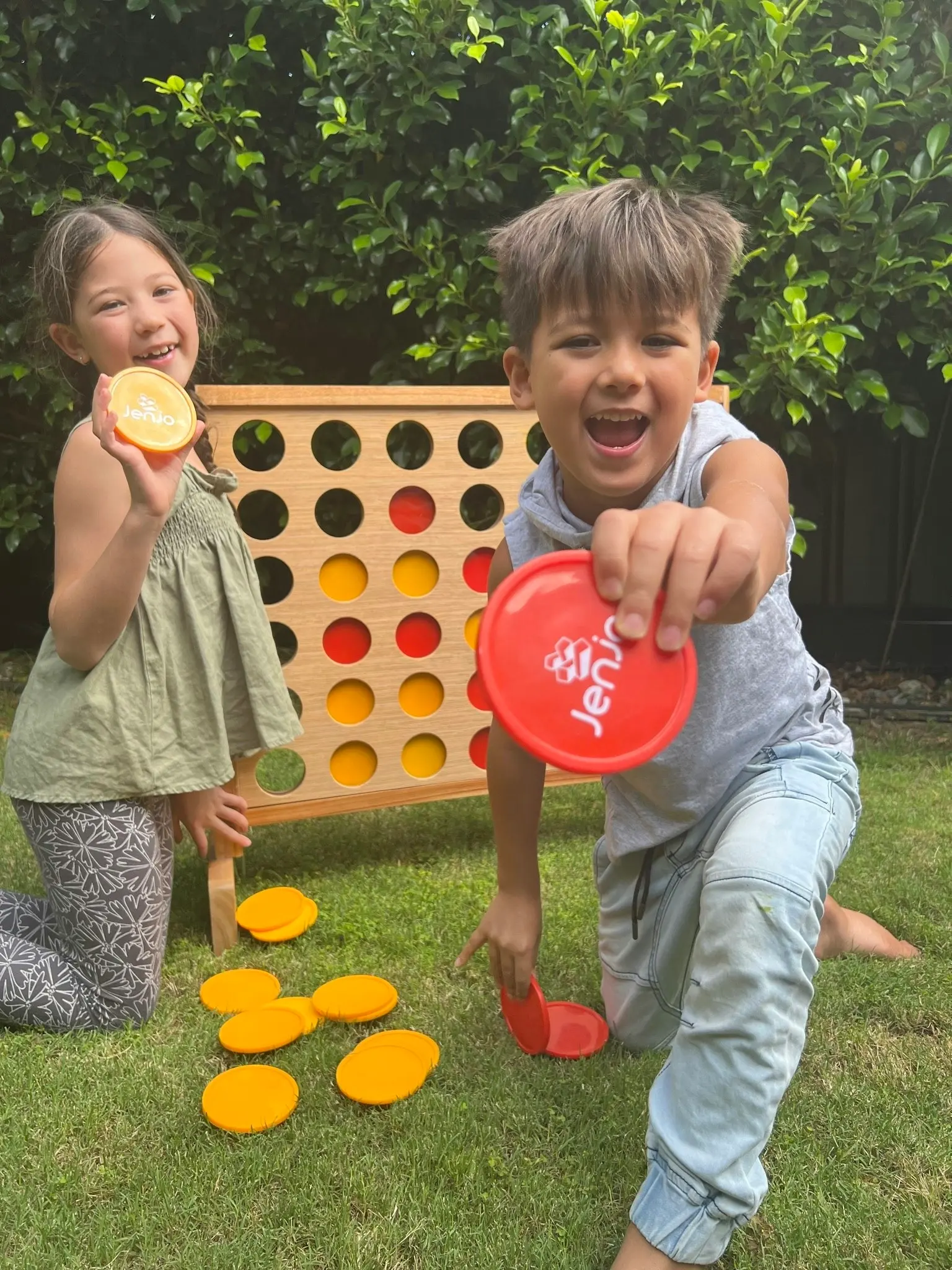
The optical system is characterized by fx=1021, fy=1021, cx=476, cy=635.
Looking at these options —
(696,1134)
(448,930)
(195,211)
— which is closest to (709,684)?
(696,1134)

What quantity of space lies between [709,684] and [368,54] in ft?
7.64

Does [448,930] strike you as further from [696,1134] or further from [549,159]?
[549,159]

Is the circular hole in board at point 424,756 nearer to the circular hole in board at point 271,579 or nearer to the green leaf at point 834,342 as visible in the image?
the green leaf at point 834,342

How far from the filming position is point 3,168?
11.1 feet

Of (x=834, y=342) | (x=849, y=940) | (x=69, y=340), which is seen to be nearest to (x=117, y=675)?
(x=69, y=340)

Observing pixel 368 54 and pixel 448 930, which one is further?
pixel 368 54

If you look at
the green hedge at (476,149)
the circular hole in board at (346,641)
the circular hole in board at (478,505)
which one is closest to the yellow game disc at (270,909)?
the circular hole in board at (346,641)

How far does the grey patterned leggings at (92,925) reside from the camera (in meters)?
1.68

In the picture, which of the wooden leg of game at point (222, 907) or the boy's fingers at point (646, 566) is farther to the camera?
the wooden leg of game at point (222, 907)

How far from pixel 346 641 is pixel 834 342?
1.56 m

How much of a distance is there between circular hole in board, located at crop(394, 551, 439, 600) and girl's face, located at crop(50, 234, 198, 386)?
703 mm

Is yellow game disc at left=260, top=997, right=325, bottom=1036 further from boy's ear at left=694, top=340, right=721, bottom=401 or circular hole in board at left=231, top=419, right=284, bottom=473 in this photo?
circular hole in board at left=231, top=419, right=284, bottom=473

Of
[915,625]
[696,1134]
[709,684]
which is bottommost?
A: [915,625]

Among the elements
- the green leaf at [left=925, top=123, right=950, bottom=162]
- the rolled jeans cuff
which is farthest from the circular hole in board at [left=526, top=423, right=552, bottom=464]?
the rolled jeans cuff
